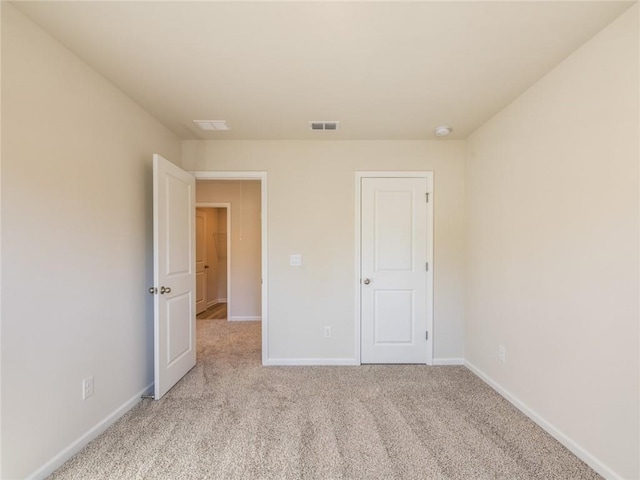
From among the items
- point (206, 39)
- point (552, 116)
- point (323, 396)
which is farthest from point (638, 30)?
point (323, 396)

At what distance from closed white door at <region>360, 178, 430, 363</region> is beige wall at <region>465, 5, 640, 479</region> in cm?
71

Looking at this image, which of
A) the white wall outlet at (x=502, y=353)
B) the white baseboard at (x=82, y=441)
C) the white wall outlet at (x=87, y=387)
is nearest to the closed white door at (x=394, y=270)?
the white wall outlet at (x=502, y=353)

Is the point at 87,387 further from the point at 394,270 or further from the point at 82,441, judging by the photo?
the point at 394,270

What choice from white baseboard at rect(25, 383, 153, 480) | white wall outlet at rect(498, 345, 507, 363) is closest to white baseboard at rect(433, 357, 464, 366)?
white wall outlet at rect(498, 345, 507, 363)

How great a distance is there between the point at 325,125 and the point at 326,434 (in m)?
2.51

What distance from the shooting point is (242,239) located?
5.28 m

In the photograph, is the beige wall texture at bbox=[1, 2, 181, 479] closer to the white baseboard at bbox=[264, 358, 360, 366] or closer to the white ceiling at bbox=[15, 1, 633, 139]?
the white ceiling at bbox=[15, 1, 633, 139]

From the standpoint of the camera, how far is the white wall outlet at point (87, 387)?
190cm

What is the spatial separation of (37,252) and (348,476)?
204cm

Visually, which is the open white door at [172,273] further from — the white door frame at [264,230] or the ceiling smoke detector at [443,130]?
the ceiling smoke detector at [443,130]

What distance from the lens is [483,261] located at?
288 cm

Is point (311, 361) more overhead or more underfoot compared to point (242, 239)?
more underfoot

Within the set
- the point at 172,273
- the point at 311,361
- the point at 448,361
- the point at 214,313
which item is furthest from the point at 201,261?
the point at 448,361

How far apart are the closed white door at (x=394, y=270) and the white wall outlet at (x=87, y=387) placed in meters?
2.32
